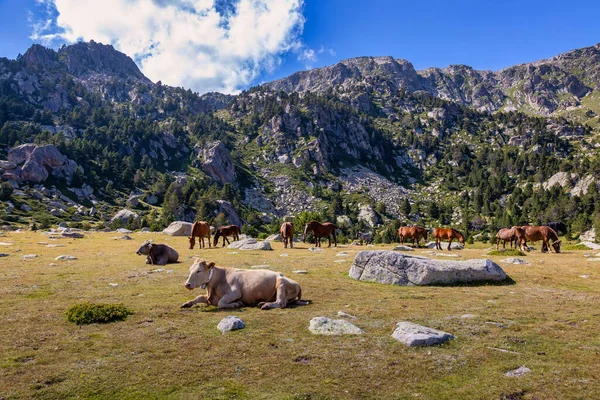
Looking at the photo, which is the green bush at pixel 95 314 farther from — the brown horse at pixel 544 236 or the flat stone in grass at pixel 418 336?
the brown horse at pixel 544 236

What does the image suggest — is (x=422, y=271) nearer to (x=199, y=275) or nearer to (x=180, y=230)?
(x=199, y=275)

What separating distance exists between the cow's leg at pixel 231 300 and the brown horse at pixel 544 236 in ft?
117

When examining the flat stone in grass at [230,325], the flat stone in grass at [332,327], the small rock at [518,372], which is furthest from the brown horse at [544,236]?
the flat stone in grass at [230,325]

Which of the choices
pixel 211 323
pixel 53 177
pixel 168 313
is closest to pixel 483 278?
pixel 211 323

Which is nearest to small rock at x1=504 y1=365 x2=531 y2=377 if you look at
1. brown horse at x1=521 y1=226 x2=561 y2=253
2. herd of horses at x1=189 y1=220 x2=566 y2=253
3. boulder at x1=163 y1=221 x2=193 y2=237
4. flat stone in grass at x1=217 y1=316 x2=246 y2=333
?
flat stone in grass at x1=217 y1=316 x2=246 y2=333

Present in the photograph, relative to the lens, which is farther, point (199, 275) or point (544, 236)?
point (544, 236)

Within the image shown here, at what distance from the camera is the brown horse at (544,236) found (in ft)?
121

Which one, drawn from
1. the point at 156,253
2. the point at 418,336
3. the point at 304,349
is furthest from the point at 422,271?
the point at 156,253

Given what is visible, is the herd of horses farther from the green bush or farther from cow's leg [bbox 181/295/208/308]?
the green bush

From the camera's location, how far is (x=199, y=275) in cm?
1432

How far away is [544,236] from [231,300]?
1433 inches

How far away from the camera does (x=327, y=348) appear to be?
9586 mm

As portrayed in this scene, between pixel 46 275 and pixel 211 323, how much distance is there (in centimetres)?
1530

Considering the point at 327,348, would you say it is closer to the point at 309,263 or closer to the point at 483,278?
the point at 483,278
